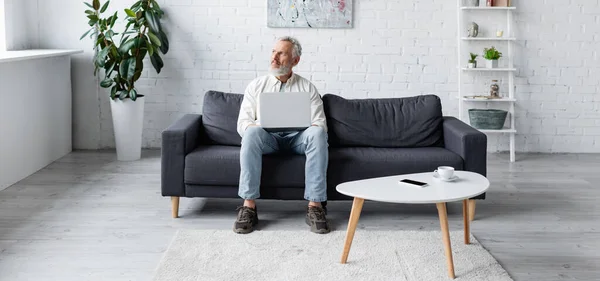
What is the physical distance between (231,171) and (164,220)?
49 centimetres

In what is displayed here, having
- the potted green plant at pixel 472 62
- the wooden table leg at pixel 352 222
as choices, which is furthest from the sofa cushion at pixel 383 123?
the potted green plant at pixel 472 62

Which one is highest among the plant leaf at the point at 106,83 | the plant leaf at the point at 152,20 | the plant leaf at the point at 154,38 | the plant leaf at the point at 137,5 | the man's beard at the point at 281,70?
the plant leaf at the point at 137,5

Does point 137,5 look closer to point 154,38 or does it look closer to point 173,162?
point 154,38

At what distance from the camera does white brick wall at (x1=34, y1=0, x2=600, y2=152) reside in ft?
21.1

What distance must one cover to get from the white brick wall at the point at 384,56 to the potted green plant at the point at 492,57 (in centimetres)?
15

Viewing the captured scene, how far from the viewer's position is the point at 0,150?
193 inches

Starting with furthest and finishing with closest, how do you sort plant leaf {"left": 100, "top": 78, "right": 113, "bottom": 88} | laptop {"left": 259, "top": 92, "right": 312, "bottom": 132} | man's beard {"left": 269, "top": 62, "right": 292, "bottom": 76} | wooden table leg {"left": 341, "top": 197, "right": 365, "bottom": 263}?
1. plant leaf {"left": 100, "top": 78, "right": 113, "bottom": 88}
2. man's beard {"left": 269, "top": 62, "right": 292, "bottom": 76}
3. laptop {"left": 259, "top": 92, "right": 312, "bottom": 132}
4. wooden table leg {"left": 341, "top": 197, "right": 365, "bottom": 263}

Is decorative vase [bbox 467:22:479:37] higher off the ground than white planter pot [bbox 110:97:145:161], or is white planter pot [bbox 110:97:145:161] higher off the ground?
decorative vase [bbox 467:22:479:37]

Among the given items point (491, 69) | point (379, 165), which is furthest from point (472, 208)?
point (491, 69)

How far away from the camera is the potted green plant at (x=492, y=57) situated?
249 inches

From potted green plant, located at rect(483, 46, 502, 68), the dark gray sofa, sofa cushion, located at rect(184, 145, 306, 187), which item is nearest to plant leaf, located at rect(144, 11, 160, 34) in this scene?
the dark gray sofa

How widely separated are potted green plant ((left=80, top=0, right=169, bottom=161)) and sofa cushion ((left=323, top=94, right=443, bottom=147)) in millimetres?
1912

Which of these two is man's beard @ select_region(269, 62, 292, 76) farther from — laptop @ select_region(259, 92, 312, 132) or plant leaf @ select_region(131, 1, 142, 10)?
plant leaf @ select_region(131, 1, 142, 10)

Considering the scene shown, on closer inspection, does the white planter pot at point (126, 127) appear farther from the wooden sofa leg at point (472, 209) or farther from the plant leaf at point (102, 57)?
the wooden sofa leg at point (472, 209)
